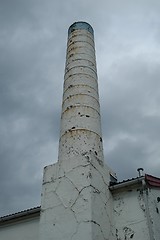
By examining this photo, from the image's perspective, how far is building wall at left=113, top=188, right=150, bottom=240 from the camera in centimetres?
614

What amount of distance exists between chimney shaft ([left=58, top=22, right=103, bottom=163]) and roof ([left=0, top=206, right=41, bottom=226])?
4.88ft

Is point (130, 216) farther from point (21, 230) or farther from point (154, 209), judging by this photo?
point (21, 230)

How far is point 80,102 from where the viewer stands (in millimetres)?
8562

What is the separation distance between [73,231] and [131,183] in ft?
5.40

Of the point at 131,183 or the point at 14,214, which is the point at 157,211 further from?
the point at 14,214

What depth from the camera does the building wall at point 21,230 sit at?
770cm

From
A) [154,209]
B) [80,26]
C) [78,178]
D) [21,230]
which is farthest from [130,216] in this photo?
[80,26]

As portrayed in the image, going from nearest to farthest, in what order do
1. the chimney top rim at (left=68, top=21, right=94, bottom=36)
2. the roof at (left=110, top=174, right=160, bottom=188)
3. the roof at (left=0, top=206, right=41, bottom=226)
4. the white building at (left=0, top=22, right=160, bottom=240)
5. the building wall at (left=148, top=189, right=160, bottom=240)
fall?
A: the building wall at (left=148, top=189, right=160, bottom=240), the white building at (left=0, top=22, right=160, bottom=240), the roof at (left=110, top=174, right=160, bottom=188), the roof at (left=0, top=206, right=41, bottom=226), the chimney top rim at (left=68, top=21, right=94, bottom=36)

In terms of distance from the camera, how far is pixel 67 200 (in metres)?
6.50

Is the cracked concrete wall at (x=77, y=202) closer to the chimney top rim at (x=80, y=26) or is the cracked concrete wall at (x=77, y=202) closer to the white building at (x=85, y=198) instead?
the white building at (x=85, y=198)

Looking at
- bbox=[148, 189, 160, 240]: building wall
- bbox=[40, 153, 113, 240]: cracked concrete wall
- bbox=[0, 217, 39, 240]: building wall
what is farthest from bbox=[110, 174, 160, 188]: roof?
bbox=[0, 217, 39, 240]: building wall

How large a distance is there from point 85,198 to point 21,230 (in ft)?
9.14

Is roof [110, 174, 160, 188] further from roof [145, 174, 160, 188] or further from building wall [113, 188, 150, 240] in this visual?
building wall [113, 188, 150, 240]

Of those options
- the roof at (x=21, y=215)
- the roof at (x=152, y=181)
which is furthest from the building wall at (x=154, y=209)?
the roof at (x=21, y=215)
